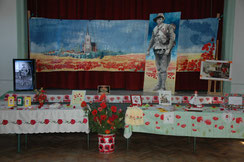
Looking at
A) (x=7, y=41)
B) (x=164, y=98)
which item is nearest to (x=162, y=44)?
(x=164, y=98)

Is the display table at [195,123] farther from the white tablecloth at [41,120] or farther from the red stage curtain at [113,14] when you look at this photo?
the red stage curtain at [113,14]

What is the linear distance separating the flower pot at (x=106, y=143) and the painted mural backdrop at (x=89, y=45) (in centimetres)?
327

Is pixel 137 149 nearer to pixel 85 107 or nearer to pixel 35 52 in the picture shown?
pixel 85 107

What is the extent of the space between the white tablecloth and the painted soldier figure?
2543 mm

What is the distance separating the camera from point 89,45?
7.47m

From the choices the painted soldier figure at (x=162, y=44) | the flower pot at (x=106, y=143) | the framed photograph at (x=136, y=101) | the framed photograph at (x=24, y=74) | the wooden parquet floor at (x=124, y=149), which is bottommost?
the wooden parquet floor at (x=124, y=149)

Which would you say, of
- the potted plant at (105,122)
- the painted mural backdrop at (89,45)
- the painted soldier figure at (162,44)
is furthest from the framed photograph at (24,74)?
the painted soldier figure at (162,44)

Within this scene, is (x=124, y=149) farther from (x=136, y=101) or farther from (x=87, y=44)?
(x=87, y=44)

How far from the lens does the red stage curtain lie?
7.57m

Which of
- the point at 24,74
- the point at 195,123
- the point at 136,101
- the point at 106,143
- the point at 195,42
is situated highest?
the point at 195,42

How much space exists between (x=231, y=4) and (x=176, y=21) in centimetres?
160

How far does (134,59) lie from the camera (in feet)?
24.8

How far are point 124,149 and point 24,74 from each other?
2969 millimetres

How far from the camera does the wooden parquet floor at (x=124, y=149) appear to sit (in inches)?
171
